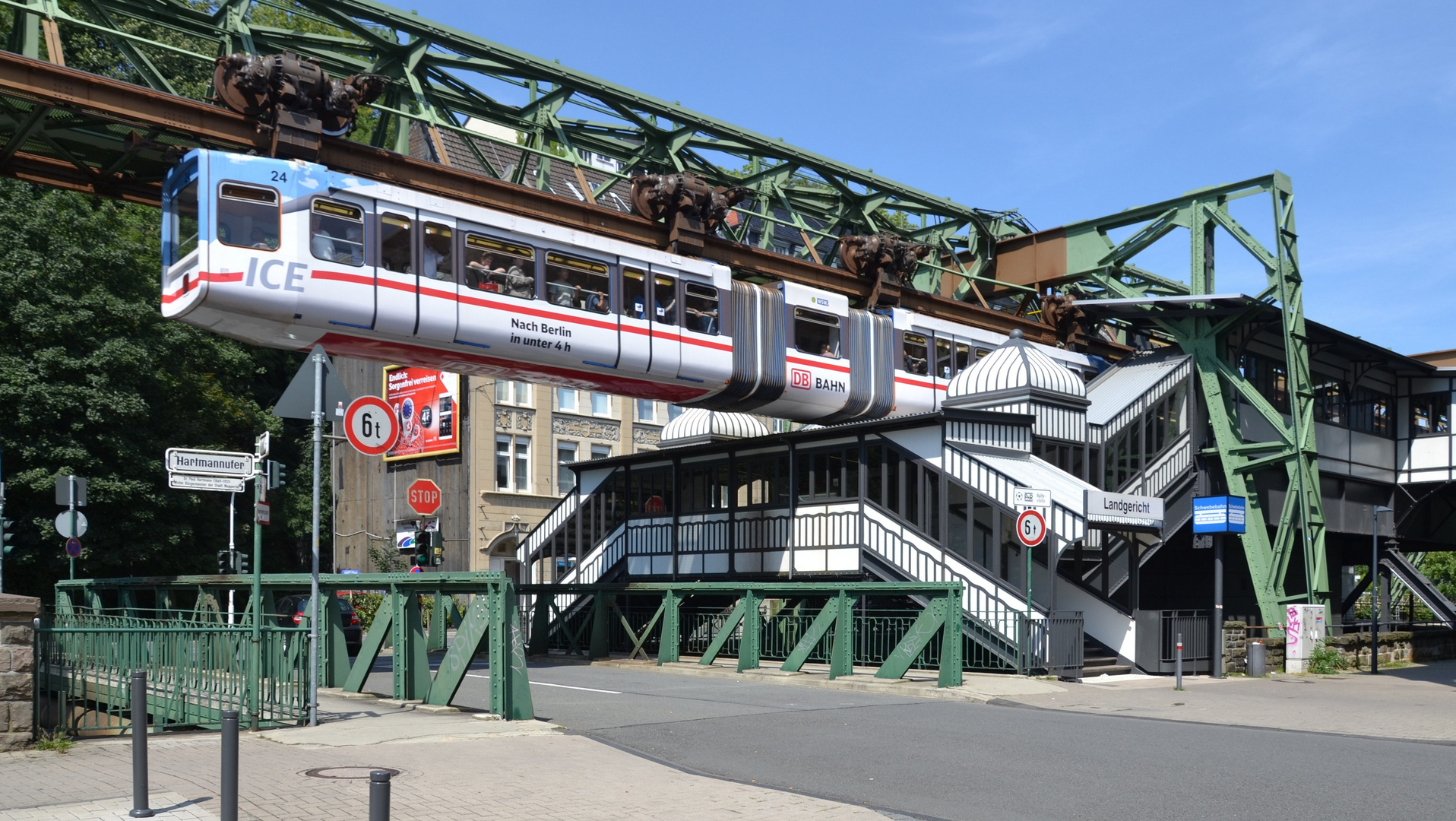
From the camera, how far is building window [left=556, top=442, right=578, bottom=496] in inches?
2197

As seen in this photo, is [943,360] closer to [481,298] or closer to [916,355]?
[916,355]

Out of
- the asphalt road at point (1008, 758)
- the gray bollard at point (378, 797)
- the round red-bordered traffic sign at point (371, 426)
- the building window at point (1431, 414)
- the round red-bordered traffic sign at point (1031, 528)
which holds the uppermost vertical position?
the building window at point (1431, 414)

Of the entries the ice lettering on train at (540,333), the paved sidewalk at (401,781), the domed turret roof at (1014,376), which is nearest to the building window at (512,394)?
the domed turret roof at (1014,376)

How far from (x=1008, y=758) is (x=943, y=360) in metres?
18.4

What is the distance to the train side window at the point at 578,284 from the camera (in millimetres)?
20922

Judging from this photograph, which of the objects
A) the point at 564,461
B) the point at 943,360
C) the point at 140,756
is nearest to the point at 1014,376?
the point at 943,360

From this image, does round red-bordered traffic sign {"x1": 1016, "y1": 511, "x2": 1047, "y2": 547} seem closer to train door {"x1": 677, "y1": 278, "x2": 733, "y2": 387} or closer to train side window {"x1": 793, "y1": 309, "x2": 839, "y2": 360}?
train door {"x1": 677, "y1": 278, "x2": 733, "y2": 387}

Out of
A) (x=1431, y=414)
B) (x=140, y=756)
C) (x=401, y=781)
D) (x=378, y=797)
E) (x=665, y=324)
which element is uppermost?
(x=665, y=324)

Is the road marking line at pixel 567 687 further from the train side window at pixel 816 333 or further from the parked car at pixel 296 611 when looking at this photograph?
the train side window at pixel 816 333

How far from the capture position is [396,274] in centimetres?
1884

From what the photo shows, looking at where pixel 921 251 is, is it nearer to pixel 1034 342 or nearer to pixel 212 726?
pixel 1034 342

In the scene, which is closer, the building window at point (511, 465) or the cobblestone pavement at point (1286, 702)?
the cobblestone pavement at point (1286, 702)

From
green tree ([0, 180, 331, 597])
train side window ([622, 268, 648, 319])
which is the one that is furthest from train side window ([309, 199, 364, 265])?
green tree ([0, 180, 331, 597])

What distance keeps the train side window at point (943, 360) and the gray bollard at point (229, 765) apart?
2328cm
